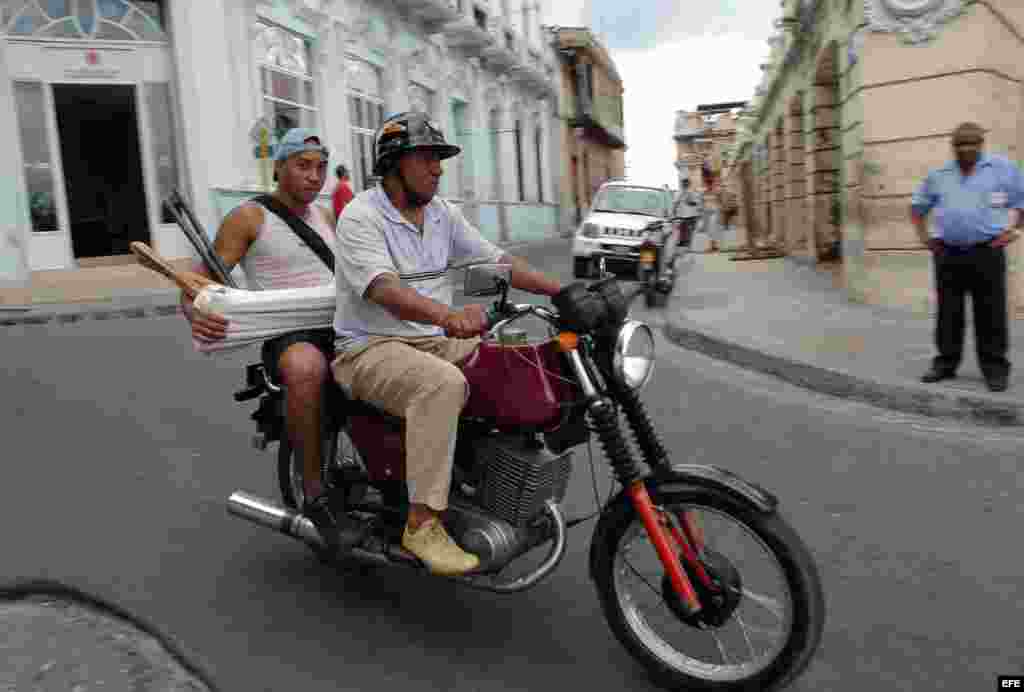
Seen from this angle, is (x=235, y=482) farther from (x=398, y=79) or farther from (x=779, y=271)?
(x=398, y=79)

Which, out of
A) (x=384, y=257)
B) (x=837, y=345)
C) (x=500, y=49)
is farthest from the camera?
(x=500, y=49)

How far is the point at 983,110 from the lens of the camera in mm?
9617

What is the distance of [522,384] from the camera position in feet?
9.47

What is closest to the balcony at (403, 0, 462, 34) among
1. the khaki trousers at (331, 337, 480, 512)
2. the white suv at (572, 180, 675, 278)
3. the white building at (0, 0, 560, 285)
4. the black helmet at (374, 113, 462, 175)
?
the white building at (0, 0, 560, 285)

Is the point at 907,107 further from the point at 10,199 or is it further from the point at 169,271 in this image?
the point at 10,199

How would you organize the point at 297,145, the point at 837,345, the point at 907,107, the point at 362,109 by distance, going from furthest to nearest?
the point at 362,109 < the point at 907,107 < the point at 837,345 < the point at 297,145

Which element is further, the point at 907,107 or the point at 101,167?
the point at 101,167

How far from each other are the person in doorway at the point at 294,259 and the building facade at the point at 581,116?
37.3 m

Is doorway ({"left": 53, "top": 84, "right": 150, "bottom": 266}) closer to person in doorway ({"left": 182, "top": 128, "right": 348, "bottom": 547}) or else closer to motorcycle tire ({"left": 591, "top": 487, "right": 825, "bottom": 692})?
person in doorway ({"left": 182, "top": 128, "right": 348, "bottom": 547})

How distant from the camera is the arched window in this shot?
14.7 m

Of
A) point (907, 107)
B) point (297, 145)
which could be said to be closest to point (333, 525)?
point (297, 145)

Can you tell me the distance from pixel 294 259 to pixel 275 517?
1116 mm

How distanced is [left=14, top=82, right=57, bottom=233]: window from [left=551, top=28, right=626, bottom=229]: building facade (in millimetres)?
27618

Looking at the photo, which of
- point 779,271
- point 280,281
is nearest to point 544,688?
point 280,281
